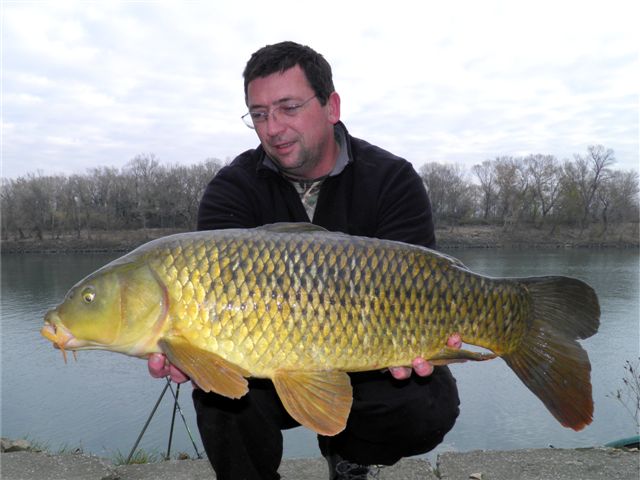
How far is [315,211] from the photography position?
2.14 metres

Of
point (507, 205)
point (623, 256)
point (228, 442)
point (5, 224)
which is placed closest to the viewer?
point (228, 442)

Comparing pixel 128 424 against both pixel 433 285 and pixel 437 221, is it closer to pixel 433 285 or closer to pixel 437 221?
pixel 433 285

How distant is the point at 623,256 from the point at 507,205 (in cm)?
1184

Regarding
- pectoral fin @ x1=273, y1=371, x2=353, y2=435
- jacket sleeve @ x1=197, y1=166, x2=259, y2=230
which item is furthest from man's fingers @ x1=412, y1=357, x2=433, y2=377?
jacket sleeve @ x1=197, y1=166, x2=259, y2=230

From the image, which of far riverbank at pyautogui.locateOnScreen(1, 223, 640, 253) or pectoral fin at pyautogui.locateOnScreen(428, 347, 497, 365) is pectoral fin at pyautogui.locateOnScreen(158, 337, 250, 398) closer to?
pectoral fin at pyautogui.locateOnScreen(428, 347, 497, 365)

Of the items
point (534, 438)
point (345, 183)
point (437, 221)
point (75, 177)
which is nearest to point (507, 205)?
point (437, 221)

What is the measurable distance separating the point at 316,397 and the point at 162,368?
45 cm

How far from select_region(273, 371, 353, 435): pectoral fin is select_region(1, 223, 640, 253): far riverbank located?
26966mm

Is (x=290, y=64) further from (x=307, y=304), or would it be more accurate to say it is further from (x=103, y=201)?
(x=103, y=201)

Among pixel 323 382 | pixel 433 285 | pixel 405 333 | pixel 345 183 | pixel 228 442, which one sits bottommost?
pixel 228 442

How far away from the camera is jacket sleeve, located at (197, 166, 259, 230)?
6.96ft

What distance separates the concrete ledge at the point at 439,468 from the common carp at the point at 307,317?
0.92 metres

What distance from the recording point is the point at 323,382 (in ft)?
4.97

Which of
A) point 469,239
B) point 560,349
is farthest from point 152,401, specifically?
point 469,239
